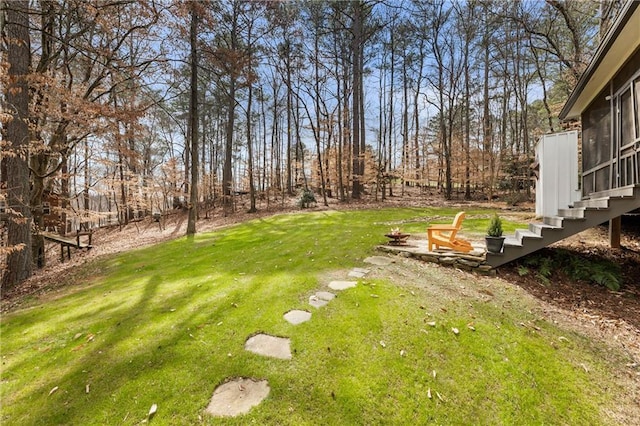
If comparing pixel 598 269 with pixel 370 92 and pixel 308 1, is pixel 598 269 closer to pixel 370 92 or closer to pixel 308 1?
pixel 308 1

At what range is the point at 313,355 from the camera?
9.34ft

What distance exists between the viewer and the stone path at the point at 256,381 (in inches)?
89.5

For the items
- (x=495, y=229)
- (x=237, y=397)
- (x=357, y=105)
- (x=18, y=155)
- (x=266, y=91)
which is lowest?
(x=237, y=397)

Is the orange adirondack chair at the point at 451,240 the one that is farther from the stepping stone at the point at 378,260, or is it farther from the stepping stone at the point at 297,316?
the stepping stone at the point at 297,316

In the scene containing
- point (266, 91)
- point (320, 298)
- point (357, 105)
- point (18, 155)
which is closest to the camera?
point (320, 298)

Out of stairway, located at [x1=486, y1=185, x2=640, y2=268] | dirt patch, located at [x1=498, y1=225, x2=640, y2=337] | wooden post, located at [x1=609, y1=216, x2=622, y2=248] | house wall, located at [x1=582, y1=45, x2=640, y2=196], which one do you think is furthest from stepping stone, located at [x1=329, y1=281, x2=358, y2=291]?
wooden post, located at [x1=609, y1=216, x2=622, y2=248]

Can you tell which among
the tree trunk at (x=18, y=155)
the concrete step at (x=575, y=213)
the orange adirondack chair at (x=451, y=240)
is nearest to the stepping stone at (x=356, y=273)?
the orange adirondack chair at (x=451, y=240)

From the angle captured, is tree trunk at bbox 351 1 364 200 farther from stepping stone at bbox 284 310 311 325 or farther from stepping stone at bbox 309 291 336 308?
stepping stone at bbox 284 310 311 325

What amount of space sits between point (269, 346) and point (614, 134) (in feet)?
26.5

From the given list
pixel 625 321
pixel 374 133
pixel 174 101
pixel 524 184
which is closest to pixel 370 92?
pixel 374 133

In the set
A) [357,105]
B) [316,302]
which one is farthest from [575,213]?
[357,105]

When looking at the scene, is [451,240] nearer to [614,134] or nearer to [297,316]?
[297,316]

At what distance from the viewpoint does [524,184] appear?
57.3ft

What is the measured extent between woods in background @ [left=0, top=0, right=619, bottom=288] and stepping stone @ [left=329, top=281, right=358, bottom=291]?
279 inches
